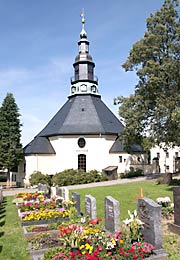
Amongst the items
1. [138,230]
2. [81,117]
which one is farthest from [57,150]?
[138,230]

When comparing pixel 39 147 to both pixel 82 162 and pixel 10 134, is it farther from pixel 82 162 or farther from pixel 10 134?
pixel 82 162

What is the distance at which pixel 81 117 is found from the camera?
3469cm

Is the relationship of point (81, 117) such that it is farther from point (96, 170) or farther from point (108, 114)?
point (96, 170)

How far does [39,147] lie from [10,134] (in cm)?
401

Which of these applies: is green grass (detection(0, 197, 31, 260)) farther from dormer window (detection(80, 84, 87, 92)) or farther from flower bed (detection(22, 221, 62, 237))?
dormer window (detection(80, 84, 87, 92))

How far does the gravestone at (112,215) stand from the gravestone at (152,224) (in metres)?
1.17

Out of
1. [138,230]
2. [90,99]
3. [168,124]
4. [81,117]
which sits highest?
[90,99]

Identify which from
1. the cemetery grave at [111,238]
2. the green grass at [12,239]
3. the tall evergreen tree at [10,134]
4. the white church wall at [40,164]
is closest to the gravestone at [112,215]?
the cemetery grave at [111,238]

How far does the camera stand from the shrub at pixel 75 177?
2920 centimetres

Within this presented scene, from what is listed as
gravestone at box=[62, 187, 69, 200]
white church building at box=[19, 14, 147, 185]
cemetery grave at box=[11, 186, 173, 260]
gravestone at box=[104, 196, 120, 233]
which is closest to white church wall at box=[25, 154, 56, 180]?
white church building at box=[19, 14, 147, 185]

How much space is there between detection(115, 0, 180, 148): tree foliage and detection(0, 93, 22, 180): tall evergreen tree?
14.6m

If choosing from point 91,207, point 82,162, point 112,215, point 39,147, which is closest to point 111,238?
point 112,215

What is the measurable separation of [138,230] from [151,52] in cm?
1837

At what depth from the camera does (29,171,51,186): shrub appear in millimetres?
30453
